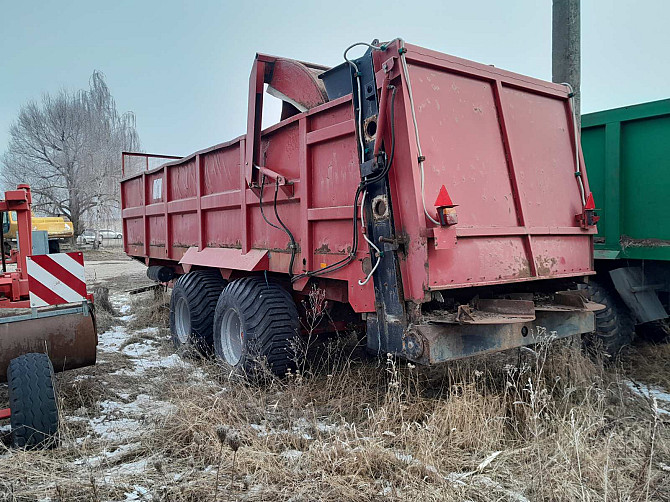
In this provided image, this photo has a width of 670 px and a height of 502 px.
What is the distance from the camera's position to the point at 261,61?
459 centimetres

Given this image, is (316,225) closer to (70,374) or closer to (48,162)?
(70,374)

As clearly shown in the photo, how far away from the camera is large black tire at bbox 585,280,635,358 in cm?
495

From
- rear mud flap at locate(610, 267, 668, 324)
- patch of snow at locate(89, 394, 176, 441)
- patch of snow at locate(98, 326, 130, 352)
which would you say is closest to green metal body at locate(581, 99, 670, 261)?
rear mud flap at locate(610, 267, 668, 324)

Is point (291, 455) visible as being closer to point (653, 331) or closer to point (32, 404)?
point (32, 404)

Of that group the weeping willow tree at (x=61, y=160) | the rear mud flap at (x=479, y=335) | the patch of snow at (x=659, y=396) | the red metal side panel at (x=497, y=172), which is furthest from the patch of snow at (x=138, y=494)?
the weeping willow tree at (x=61, y=160)

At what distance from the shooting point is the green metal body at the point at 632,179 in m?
4.82

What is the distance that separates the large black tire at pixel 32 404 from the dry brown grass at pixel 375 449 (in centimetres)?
11

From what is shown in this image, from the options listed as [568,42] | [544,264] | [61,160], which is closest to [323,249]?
[544,264]

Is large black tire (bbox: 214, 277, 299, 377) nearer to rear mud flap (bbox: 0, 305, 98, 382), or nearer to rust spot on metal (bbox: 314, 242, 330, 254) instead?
rust spot on metal (bbox: 314, 242, 330, 254)

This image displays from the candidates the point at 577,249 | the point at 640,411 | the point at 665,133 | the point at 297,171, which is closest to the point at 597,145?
the point at 665,133

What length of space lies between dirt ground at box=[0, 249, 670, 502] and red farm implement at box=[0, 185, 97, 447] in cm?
23

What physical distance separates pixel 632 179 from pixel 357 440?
12.8 feet

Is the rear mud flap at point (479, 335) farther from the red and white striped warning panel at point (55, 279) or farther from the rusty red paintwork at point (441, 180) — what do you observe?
Result: the red and white striped warning panel at point (55, 279)

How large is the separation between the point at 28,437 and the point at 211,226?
3009mm
